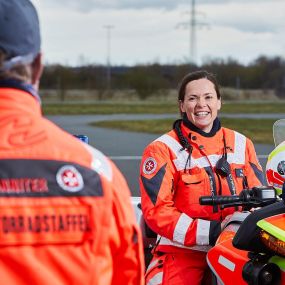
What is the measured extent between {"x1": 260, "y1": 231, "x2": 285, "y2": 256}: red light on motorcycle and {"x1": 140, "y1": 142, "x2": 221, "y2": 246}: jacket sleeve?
Result: 64cm

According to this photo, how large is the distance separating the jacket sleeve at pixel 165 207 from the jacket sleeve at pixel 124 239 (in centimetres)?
130

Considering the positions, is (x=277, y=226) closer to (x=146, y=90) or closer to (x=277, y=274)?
(x=277, y=274)

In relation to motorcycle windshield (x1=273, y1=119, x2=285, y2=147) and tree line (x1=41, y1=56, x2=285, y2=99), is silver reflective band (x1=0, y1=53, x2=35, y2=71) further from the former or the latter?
tree line (x1=41, y1=56, x2=285, y2=99)

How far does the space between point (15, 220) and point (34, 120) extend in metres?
0.21

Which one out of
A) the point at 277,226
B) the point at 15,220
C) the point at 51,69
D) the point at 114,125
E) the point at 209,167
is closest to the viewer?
the point at 15,220

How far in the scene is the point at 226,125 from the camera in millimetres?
18906

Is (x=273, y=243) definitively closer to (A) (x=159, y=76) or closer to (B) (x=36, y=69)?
(B) (x=36, y=69)

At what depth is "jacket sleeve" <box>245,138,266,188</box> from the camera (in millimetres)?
3104

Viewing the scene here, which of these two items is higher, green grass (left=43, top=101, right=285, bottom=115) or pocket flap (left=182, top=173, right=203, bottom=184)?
pocket flap (left=182, top=173, right=203, bottom=184)

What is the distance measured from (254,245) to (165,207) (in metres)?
0.79

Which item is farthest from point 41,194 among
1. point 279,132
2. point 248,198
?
point 279,132

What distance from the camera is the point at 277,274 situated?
2.14 meters

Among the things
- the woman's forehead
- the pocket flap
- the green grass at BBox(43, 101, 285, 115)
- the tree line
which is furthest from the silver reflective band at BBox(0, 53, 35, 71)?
the tree line

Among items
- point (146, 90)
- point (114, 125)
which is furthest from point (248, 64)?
point (114, 125)
